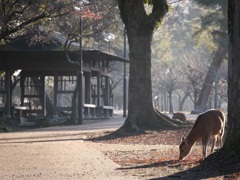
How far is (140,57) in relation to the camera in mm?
27516

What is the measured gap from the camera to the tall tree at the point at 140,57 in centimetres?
2725

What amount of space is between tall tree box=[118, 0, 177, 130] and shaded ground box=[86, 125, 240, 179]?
1510 mm

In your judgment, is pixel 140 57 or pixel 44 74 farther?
pixel 44 74

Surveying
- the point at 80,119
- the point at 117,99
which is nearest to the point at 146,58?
the point at 80,119

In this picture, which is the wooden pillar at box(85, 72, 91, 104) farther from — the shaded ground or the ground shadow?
the ground shadow

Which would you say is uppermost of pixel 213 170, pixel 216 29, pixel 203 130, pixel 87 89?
pixel 216 29

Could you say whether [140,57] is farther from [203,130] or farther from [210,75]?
[210,75]

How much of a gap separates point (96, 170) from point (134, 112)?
1333cm

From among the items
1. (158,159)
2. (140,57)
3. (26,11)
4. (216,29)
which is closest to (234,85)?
(158,159)

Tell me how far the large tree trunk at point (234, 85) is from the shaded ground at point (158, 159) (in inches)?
14.8

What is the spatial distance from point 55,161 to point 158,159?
232 cm

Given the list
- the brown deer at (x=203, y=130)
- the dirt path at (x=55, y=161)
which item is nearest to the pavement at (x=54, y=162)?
the dirt path at (x=55, y=161)

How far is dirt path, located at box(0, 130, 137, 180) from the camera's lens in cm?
1325

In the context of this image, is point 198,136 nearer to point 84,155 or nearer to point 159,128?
point 84,155
